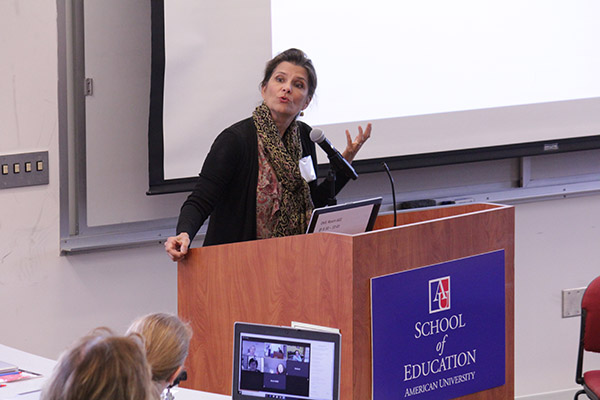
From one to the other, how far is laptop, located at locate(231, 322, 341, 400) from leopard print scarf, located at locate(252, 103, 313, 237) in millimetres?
793

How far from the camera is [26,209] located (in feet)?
11.3

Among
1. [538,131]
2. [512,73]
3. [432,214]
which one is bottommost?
[432,214]

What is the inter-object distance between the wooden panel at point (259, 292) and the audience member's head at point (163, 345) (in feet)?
2.02

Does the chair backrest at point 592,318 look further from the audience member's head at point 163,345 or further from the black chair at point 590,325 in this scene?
the audience member's head at point 163,345

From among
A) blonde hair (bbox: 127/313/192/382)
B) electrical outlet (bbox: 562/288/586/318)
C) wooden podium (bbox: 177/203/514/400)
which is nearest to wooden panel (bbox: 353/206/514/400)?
wooden podium (bbox: 177/203/514/400)

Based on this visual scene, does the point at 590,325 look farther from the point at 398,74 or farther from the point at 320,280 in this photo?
the point at 320,280

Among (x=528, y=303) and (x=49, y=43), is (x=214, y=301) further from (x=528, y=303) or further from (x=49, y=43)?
(x=528, y=303)

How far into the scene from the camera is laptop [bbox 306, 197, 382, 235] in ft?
8.19

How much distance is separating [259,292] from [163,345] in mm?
716

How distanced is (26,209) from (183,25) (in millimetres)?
956

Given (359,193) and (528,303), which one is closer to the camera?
(359,193)

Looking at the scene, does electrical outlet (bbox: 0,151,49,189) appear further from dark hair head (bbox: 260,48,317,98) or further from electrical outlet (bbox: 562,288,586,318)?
electrical outlet (bbox: 562,288,586,318)

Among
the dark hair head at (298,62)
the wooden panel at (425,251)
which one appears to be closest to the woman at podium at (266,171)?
the dark hair head at (298,62)

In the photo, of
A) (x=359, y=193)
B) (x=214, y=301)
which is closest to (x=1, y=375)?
(x=214, y=301)
